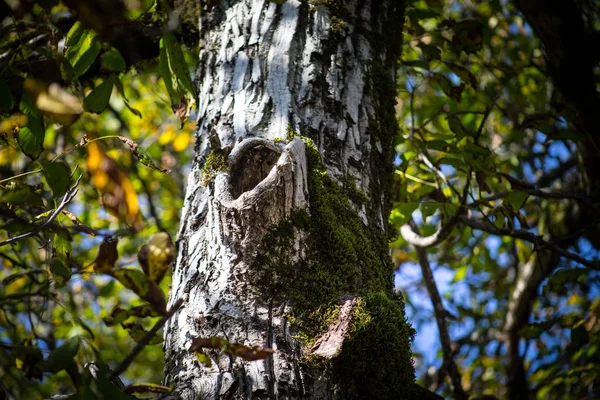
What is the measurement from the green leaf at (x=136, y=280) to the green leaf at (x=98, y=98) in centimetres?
66

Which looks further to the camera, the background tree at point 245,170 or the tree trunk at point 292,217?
the tree trunk at point 292,217

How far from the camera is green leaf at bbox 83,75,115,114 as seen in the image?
151 cm

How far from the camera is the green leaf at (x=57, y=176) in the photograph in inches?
48.6

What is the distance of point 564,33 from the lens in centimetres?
171

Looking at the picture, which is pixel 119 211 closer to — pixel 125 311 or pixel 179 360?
pixel 125 311

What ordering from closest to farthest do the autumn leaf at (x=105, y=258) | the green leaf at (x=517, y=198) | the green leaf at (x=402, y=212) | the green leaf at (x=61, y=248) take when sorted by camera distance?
the autumn leaf at (x=105, y=258) → the green leaf at (x=61, y=248) → the green leaf at (x=517, y=198) → the green leaf at (x=402, y=212)

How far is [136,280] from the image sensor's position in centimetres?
108

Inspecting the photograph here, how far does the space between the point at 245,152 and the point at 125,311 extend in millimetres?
638

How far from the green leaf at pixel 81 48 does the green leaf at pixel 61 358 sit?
0.93m

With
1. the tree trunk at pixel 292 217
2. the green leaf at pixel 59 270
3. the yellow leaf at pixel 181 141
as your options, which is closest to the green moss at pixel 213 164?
the tree trunk at pixel 292 217

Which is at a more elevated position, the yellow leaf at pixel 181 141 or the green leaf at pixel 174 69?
the yellow leaf at pixel 181 141

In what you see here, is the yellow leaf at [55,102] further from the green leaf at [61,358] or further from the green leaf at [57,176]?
the green leaf at [61,358]

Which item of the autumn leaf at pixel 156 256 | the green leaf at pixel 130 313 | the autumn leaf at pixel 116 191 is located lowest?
the green leaf at pixel 130 313

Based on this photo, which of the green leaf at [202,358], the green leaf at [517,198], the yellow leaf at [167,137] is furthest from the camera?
the yellow leaf at [167,137]
